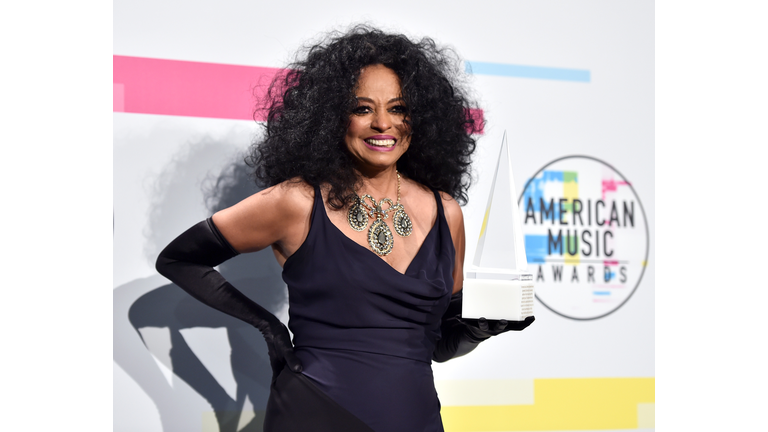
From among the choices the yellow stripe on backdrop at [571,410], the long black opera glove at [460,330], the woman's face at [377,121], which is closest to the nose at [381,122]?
the woman's face at [377,121]

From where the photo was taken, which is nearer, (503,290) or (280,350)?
(503,290)

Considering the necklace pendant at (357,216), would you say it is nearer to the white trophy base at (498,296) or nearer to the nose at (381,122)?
the nose at (381,122)

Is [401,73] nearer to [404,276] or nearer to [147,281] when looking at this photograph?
[404,276]

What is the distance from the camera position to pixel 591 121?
8.20 feet

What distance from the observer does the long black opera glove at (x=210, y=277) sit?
1528 mm

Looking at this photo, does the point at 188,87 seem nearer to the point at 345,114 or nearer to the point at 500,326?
the point at 345,114

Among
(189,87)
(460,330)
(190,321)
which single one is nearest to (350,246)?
(460,330)

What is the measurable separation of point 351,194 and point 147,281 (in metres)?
0.86

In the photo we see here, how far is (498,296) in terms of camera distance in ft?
4.52

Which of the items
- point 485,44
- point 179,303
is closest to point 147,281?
point 179,303

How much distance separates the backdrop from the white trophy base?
0.87m

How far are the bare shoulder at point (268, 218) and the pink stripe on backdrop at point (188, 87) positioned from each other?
60cm

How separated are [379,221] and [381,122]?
0.83ft

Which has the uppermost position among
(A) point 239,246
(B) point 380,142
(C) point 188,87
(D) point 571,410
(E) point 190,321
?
(C) point 188,87
